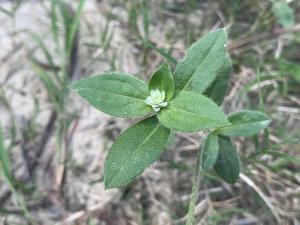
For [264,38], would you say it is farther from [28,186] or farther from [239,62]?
[28,186]

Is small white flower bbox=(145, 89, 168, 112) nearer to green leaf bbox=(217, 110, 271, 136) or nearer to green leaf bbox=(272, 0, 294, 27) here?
green leaf bbox=(217, 110, 271, 136)

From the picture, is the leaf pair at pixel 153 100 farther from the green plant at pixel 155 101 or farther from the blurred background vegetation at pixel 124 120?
the blurred background vegetation at pixel 124 120

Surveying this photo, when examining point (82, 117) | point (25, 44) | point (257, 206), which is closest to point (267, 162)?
point (257, 206)

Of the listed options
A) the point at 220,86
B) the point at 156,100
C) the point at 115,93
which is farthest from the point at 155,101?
the point at 220,86

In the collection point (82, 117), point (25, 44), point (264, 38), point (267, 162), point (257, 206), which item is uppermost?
point (25, 44)

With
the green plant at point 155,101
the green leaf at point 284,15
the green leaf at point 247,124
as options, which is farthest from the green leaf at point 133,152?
the green leaf at point 284,15
